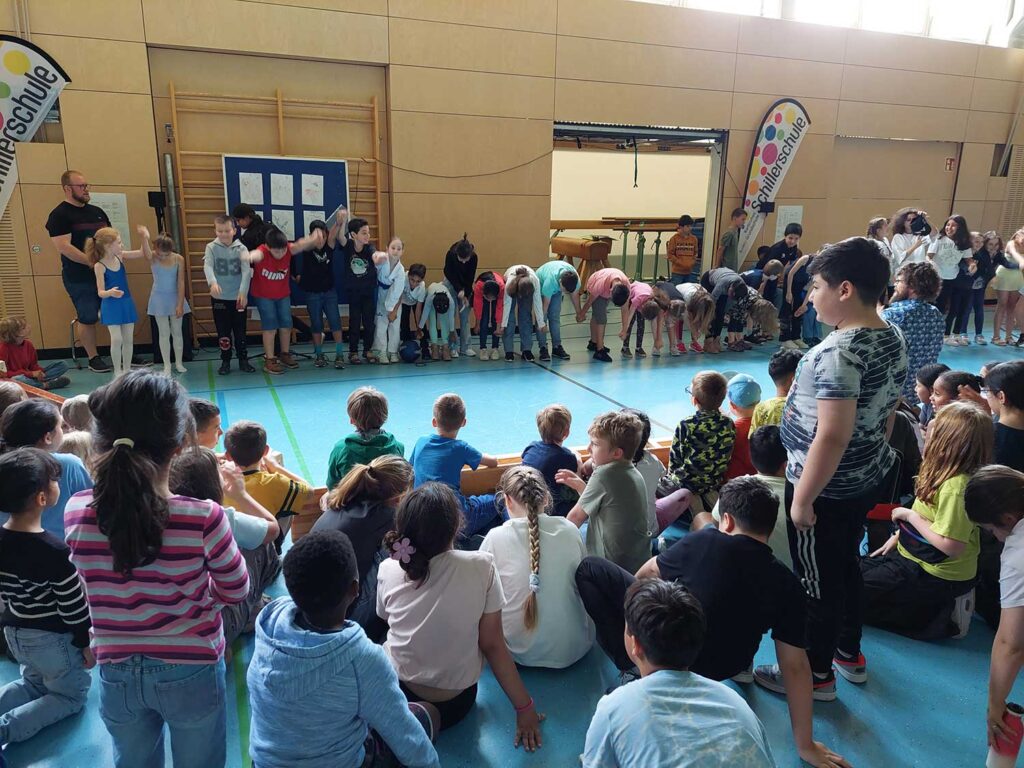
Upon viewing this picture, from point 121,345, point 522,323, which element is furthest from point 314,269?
point 522,323

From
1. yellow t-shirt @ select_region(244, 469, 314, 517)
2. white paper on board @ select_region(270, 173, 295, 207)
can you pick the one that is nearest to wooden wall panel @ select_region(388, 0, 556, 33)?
white paper on board @ select_region(270, 173, 295, 207)

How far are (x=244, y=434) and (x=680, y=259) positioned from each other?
7385mm

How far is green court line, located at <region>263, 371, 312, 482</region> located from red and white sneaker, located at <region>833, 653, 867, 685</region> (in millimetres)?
2881

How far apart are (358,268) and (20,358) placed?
9.72 feet

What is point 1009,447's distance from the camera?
284cm

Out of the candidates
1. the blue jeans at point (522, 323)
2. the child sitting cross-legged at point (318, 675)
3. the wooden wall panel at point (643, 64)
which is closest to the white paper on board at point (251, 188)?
the blue jeans at point (522, 323)

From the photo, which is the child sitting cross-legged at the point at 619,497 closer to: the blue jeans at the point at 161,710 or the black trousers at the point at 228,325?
the blue jeans at the point at 161,710

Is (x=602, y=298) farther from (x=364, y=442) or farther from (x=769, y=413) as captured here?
(x=364, y=442)

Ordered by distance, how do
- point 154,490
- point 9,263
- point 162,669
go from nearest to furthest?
point 154,490, point 162,669, point 9,263

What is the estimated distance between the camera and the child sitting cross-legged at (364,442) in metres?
3.07

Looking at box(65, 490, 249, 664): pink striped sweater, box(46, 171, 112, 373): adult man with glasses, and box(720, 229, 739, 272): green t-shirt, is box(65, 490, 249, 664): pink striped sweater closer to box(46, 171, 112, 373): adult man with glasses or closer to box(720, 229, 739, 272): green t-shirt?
box(46, 171, 112, 373): adult man with glasses

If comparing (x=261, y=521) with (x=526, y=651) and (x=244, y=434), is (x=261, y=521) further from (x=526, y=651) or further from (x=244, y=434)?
(x=526, y=651)

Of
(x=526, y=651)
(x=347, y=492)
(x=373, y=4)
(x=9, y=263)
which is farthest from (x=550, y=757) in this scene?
(x=373, y=4)

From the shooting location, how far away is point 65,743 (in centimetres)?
216
